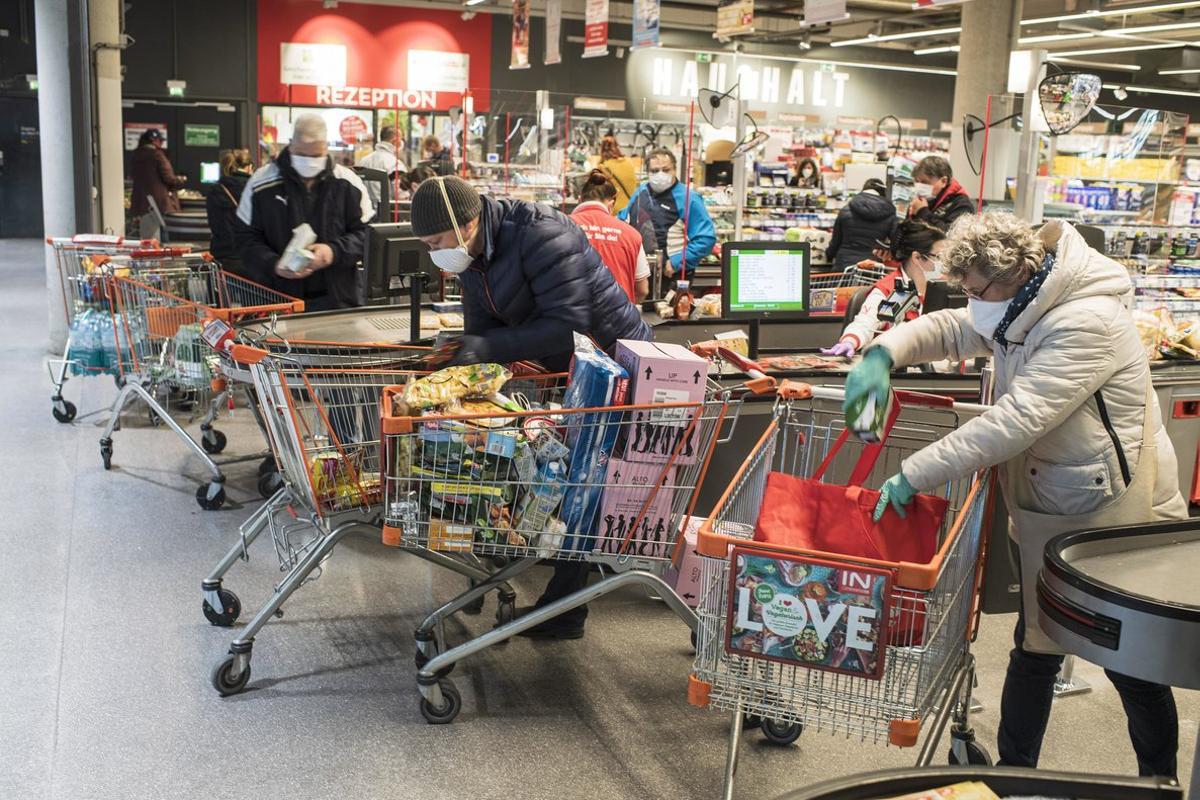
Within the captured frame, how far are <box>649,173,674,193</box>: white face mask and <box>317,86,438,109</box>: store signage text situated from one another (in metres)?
12.8

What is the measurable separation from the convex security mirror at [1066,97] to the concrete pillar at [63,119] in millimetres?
6964

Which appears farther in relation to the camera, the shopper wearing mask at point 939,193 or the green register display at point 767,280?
the shopper wearing mask at point 939,193

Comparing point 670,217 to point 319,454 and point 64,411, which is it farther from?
point 319,454

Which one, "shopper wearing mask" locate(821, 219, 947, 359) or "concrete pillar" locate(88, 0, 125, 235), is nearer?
"shopper wearing mask" locate(821, 219, 947, 359)

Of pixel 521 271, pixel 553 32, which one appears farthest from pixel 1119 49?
pixel 521 271

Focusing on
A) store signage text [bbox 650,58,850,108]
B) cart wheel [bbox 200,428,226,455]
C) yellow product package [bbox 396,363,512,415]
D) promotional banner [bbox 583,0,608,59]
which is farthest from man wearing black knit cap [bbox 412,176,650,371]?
store signage text [bbox 650,58,850,108]

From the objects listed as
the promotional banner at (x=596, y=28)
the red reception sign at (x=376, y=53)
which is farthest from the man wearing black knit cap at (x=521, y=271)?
the red reception sign at (x=376, y=53)

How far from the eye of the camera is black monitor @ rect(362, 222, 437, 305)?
4.82 meters

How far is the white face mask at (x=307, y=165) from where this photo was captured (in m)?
5.98

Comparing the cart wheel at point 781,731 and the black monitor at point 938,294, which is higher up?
the black monitor at point 938,294

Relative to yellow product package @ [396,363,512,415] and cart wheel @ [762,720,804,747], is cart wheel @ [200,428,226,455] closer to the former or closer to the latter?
A: yellow product package @ [396,363,512,415]

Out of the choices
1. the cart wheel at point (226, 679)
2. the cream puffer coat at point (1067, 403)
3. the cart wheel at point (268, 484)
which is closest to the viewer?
the cream puffer coat at point (1067, 403)

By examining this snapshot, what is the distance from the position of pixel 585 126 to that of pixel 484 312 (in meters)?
8.58

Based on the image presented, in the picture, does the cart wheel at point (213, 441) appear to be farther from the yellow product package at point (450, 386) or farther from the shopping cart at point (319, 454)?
the yellow product package at point (450, 386)
